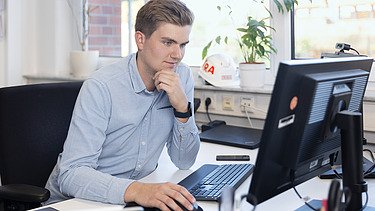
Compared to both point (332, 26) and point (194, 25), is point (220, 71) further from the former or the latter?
point (332, 26)

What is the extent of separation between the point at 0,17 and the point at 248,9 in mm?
1630

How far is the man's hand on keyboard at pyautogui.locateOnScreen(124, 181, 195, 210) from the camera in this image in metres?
1.26

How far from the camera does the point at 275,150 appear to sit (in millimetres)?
1000

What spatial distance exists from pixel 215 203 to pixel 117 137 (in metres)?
0.44

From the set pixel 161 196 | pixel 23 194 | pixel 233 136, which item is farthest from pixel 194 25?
pixel 161 196

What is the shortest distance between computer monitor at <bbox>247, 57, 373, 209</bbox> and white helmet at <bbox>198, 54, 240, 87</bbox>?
133 centimetres

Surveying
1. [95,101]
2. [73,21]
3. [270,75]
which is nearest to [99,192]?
[95,101]

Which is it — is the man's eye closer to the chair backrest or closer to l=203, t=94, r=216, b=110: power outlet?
the chair backrest

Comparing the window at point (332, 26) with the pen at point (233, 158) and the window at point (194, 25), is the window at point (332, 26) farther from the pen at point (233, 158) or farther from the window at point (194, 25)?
the pen at point (233, 158)

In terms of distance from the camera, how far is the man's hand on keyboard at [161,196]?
126 cm

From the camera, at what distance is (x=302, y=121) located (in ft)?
3.31

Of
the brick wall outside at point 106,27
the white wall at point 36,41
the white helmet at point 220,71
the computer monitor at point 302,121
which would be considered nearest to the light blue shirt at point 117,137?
the computer monitor at point 302,121

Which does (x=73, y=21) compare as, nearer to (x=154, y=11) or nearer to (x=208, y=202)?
(x=154, y=11)

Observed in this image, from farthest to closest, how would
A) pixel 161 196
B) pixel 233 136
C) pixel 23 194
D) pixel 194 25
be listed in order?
pixel 194 25 → pixel 233 136 → pixel 23 194 → pixel 161 196
